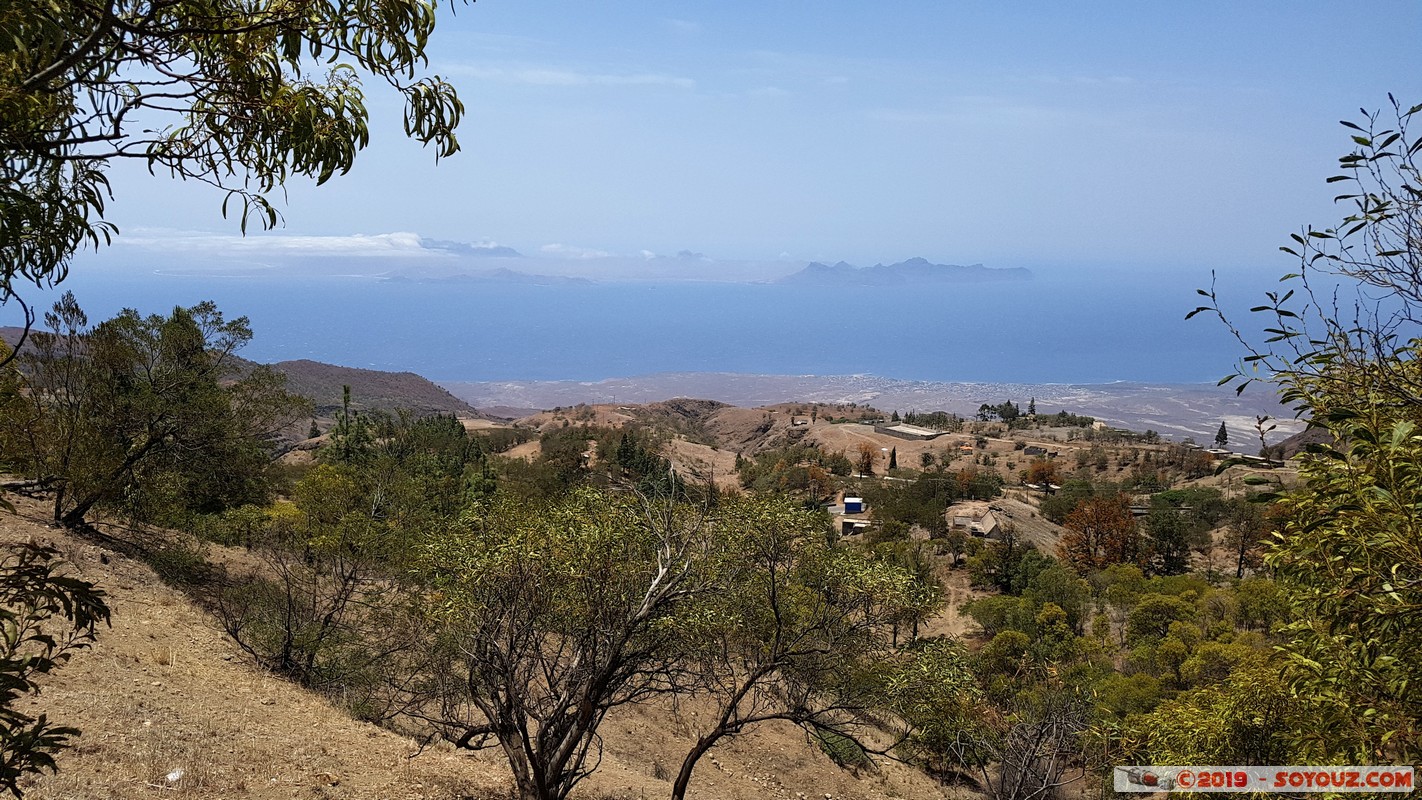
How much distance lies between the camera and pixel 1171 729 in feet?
29.7

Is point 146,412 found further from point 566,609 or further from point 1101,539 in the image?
point 1101,539

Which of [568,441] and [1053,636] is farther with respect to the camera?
[568,441]

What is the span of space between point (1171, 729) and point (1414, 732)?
233 inches

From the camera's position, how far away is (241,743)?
10.1 m

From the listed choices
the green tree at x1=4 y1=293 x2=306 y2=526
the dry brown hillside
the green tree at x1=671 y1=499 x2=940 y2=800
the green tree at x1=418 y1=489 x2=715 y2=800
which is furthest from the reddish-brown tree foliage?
the green tree at x1=4 y1=293 x2=306 y2=526

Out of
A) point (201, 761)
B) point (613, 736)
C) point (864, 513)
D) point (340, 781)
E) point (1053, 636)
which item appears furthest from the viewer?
point (864, 513)

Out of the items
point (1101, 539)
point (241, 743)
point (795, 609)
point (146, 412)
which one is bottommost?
point (1101, 539)

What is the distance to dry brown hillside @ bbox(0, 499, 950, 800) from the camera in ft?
28.3

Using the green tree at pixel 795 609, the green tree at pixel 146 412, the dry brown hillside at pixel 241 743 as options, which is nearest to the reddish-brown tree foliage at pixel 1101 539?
the dry brown hillside at pixel 241 743

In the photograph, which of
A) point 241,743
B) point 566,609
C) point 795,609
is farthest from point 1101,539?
point 241,743

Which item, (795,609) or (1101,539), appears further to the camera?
(1101,539)

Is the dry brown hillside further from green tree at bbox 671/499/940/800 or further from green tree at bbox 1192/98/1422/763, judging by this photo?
green tree at bbox 1192/98/1422/763

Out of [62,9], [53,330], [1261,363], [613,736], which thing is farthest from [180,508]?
[1261,363]

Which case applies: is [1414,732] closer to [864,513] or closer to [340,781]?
[340,781]
